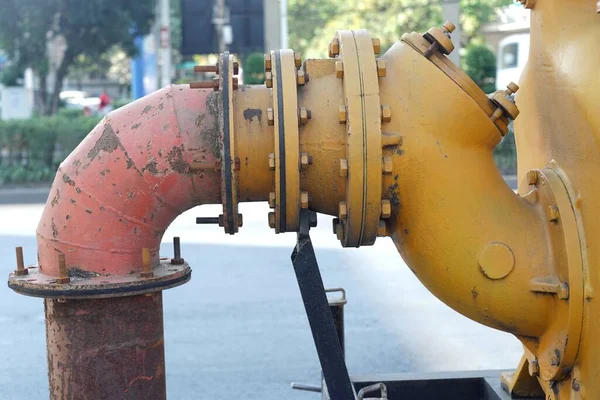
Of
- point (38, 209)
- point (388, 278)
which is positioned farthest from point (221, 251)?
point (38, 209)

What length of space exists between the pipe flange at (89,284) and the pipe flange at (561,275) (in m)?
0.99

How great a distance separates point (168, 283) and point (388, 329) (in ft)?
12.1

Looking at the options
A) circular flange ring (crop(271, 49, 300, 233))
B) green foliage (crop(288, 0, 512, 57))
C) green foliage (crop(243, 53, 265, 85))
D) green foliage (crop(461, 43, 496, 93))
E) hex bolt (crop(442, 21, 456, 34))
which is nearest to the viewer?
circular flange ring (crop(271, 49, 300, 233))

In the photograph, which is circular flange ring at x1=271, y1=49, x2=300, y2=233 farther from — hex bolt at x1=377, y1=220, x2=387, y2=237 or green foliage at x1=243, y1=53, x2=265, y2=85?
green foliage at x1=243, y1=53, x2=265, y2=85

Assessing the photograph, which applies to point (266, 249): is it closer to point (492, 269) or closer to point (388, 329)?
point (388, 329)

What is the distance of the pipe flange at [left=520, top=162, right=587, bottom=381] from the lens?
2025mm

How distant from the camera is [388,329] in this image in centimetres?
559

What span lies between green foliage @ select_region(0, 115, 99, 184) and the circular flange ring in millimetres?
11328

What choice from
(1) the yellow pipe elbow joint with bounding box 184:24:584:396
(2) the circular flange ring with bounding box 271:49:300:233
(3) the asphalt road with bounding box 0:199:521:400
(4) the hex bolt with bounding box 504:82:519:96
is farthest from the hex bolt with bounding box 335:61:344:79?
(3) the asphalt road with bounding box 0:199:521:400

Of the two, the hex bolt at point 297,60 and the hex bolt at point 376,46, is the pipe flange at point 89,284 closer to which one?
the hex bolt at point 297,60

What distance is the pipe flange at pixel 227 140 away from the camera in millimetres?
1974

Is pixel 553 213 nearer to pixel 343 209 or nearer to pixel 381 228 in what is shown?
pixel 381 228

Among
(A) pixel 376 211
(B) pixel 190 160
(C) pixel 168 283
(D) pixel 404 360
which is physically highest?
(B) pixel 190 160

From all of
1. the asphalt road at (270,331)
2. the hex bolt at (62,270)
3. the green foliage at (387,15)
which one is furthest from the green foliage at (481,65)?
the hex bolt at (62,270)
